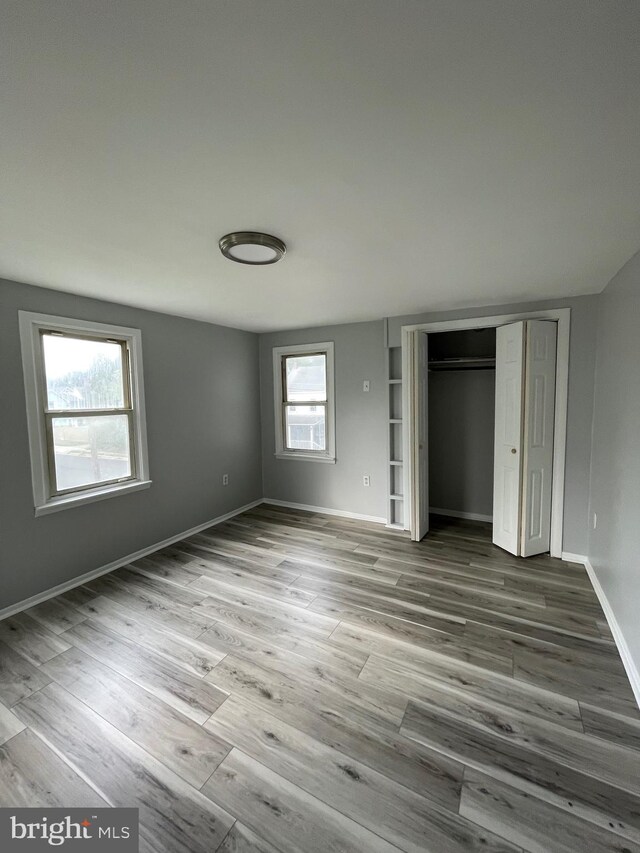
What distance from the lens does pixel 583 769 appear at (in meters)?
1.44

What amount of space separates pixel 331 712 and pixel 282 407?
11.8 ft

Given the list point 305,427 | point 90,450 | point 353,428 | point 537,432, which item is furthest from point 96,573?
point 537,432

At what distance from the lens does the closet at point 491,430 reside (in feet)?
10.4

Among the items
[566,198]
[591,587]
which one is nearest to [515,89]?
[566,198]

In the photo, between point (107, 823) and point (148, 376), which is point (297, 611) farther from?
point (148, 376)

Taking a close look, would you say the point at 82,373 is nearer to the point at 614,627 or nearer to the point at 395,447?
the point at 395,447

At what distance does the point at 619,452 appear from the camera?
230 cm

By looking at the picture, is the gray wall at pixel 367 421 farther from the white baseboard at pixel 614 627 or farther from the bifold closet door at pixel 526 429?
the bifold closet door at pixel 526 429

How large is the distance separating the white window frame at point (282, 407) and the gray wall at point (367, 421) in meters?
0.08

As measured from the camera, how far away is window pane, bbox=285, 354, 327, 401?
4.53 metres

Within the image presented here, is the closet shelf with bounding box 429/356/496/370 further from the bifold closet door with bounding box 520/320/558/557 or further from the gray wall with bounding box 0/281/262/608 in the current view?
the gray wall with bounding box 0/281/262/608

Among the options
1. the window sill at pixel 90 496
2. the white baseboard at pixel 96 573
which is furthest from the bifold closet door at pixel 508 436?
the window sill at pixel 90 496

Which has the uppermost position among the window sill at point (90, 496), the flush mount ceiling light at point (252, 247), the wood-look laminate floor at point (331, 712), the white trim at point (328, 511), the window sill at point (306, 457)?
the flush mount ceiling light at point (252, 247)

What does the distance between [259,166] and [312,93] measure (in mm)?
372
